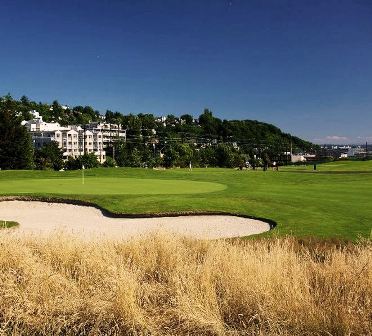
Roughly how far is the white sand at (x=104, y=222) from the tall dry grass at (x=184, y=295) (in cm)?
612

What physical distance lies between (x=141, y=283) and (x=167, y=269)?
0.84m

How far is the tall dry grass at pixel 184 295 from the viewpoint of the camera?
588 centimetres

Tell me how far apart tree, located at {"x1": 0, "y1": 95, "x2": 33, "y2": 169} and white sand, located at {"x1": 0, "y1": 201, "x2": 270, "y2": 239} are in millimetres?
58361

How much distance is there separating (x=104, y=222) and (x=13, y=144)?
64483 mm

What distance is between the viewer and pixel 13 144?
7531cm

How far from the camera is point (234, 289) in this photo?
674cm

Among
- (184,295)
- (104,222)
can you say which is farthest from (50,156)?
(184,295)

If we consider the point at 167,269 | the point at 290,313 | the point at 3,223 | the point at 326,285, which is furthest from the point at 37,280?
the point at 3,223

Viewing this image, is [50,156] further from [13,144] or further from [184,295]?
[184,295]

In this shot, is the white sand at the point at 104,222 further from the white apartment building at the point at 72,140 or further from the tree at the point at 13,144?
the white apartment building at the point at 72,140

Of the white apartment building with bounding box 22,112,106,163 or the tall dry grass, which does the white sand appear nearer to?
the tall dry grass

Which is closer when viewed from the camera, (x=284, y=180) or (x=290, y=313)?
(x=290, y=313)

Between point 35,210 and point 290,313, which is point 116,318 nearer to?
point 290,313

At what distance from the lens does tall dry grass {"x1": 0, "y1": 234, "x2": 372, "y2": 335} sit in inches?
231
